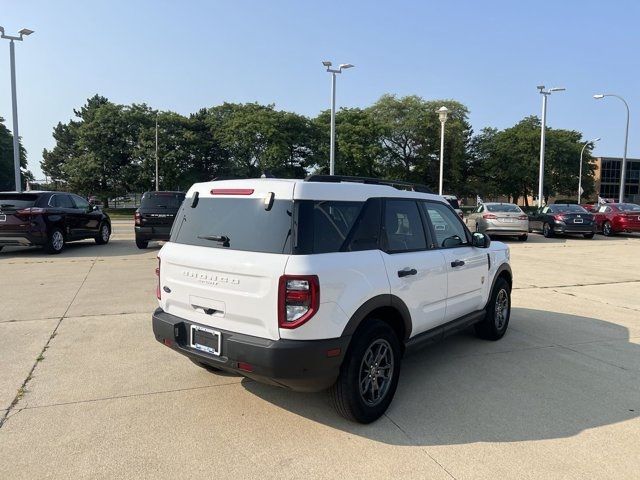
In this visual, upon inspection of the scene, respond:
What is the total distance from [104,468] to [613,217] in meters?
25.1

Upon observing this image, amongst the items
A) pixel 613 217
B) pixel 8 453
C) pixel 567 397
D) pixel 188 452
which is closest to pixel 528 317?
pixel 567 397

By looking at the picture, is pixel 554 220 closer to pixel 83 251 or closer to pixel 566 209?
pixel 566 209

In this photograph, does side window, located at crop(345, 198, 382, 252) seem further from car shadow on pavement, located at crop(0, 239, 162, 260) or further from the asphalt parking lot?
car shadow on pavement, located at crop(0, 239, 162, 260)

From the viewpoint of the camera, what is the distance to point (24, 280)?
941cm

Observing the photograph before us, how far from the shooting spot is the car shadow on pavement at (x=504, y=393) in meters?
3.59

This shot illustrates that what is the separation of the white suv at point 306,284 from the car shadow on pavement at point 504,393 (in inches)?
14.9

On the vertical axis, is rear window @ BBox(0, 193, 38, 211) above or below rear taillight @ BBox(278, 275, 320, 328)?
Answer: above

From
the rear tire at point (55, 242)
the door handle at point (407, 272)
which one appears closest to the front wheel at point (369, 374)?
the door handle at point (407, 272)

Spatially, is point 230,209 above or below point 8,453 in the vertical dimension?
above

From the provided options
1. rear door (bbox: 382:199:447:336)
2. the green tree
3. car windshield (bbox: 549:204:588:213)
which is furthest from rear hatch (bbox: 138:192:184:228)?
the green tree

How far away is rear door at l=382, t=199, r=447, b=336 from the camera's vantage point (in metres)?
3.89

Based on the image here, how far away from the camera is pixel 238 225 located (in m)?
3.59

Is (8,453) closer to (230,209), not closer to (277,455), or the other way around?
(277,455)

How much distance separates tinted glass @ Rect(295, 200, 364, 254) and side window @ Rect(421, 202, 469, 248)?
4.26 feet
